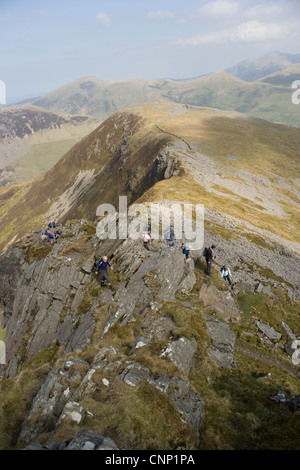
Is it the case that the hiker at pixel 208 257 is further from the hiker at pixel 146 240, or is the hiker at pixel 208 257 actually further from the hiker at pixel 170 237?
the hiker at pixel 146 240

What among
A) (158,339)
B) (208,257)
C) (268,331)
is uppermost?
(208,257)

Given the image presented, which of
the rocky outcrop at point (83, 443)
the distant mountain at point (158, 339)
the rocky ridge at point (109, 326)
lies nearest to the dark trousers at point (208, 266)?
the distant mountain at point (158, 339)

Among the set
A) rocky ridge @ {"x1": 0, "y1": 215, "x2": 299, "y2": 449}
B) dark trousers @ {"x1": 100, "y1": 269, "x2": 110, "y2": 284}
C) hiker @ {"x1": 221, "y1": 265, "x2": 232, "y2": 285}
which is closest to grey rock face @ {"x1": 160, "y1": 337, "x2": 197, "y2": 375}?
rocky ridge @ {"x1": 0, "y1": 215, "x2": 299, "y2": 449}

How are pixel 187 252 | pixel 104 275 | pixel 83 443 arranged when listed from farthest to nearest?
pixel 187 252 → pixel 104 275 → pixel 83 443

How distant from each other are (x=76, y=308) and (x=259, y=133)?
17922cm

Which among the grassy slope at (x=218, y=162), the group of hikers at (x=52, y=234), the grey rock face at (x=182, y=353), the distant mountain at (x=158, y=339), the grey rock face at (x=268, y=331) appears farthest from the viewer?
the grassy slope at (x=218, y=162)

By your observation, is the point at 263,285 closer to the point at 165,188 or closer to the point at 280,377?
the point at 280,377

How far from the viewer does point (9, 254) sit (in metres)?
61.8

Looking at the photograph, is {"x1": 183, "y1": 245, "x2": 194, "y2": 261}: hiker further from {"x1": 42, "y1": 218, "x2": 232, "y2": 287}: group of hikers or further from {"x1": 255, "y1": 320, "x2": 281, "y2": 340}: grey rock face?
{"x1": 255, "y1": 320, "x2": 281, "y2": 340}: grey rock face

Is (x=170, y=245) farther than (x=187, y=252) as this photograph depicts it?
Yes

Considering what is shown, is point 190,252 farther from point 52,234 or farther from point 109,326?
point 52,234

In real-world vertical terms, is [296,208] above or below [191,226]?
below

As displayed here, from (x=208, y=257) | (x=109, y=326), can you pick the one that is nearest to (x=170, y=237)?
(x=208, y=257)

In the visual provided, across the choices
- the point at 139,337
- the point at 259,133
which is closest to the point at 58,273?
the point at 139,337
